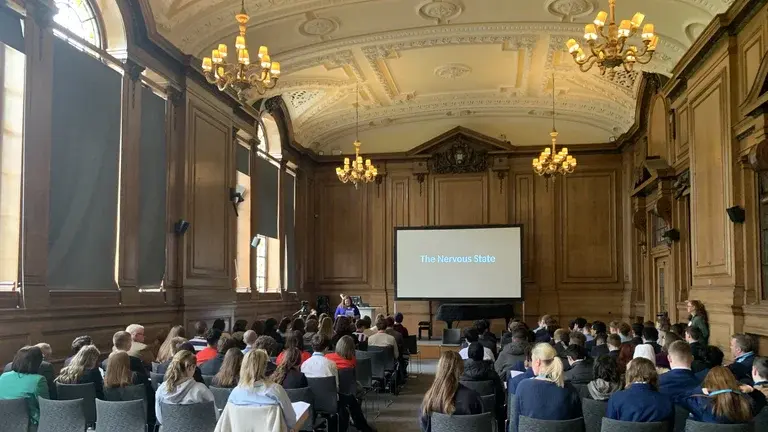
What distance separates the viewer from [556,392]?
401 cm

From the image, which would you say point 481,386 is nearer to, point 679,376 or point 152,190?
point 679,376

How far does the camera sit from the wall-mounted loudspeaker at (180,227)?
9445 millimetres

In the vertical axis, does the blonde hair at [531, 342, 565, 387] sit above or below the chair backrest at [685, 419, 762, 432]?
above

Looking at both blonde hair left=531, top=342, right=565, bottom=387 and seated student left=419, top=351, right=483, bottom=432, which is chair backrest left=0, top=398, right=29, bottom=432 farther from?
blonde hair left=531, top=342, right=565, bottom=387

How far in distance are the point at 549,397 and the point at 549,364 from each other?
10.6 inches

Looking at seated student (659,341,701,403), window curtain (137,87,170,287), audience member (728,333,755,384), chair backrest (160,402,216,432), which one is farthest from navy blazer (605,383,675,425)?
window curtain (137,87,170,287)

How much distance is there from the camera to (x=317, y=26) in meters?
10.3

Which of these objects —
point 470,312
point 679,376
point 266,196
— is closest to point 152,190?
point 266,196

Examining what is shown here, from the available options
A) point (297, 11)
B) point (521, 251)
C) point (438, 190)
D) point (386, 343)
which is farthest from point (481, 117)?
point (386, 343)

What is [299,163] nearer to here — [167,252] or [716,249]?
[167,252]

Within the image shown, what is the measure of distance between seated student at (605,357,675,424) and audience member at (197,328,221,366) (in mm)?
3559

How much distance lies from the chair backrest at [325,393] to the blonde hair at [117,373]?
1446 millimetres

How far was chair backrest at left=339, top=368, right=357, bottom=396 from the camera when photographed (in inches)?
238

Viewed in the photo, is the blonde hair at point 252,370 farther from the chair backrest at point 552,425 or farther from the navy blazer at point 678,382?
the navy blazer at point 678,382
